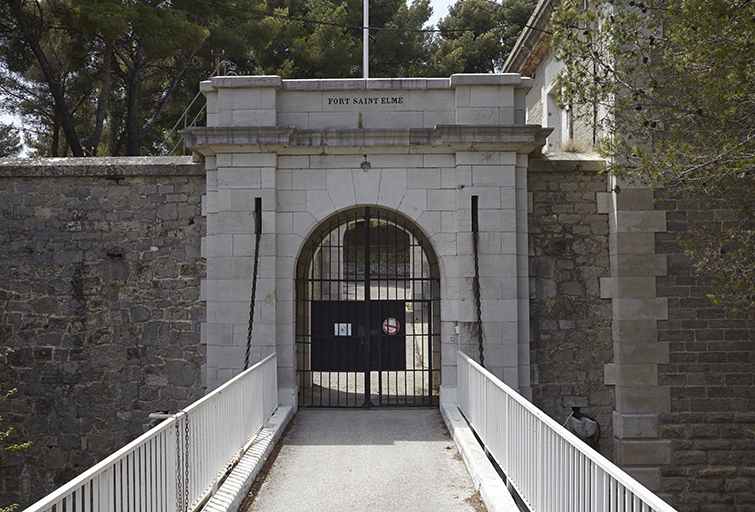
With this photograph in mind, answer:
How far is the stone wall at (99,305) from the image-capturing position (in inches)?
335

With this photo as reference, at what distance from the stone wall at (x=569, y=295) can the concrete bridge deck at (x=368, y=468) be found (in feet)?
6.41

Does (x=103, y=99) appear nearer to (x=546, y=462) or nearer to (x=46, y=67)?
(x=46, y=67)

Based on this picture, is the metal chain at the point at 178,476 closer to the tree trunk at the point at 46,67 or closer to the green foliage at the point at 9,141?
the tree trunk at the point at 46,67

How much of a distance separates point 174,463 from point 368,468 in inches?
93.6

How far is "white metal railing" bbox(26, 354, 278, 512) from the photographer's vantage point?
3127mm

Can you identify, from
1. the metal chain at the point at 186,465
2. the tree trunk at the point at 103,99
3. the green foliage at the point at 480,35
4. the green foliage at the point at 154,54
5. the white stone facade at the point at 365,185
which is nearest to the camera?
the metal chain at the point at 186,465

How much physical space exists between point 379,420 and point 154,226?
14.1ft

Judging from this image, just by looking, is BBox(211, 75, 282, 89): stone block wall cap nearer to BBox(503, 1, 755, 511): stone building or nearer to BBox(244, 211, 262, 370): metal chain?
BBox(244, 211, 262, 370): metal chain

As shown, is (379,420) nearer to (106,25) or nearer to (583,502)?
(583,502)

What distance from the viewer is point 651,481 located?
808cm

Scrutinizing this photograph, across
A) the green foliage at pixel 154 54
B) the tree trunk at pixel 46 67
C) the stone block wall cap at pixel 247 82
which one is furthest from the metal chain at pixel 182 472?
the tree trunk at pixel 46 67

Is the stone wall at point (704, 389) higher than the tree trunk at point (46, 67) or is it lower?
lower

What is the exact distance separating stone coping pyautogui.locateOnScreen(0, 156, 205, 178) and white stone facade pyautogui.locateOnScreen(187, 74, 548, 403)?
416mm

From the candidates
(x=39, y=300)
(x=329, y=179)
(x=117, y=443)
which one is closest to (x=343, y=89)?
(x=329, y=179)
